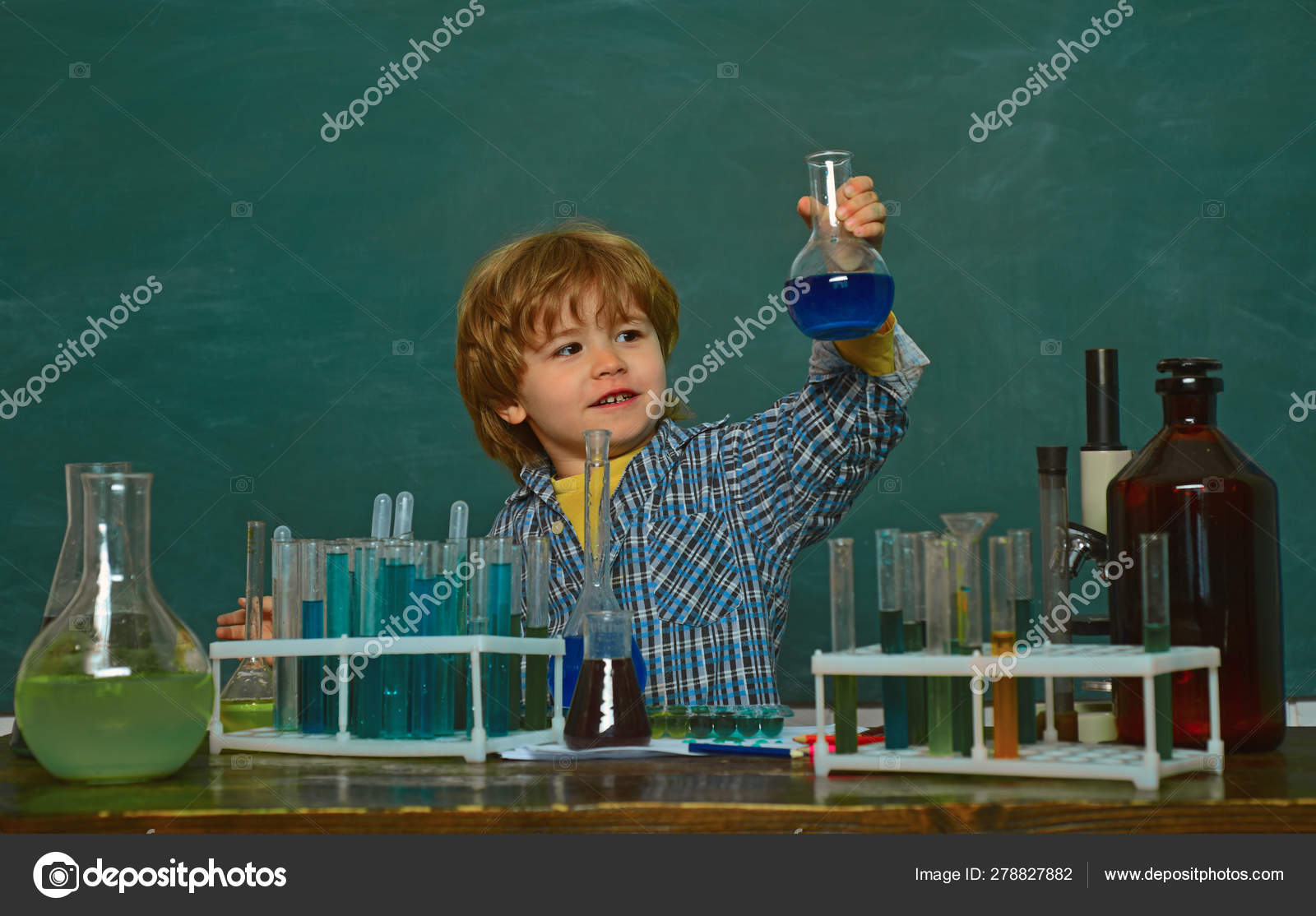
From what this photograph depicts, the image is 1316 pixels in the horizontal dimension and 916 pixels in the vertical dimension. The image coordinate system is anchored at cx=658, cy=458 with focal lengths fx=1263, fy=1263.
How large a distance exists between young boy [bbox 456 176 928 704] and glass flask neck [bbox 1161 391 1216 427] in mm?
596

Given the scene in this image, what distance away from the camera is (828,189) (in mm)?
1124

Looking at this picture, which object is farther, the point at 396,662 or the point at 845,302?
the point at 845,302

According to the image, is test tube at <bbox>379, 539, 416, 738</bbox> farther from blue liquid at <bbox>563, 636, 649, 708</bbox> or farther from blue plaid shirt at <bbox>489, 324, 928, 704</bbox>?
blue plaid shirt at <bbox>489, 324, 928, 704</bbox>

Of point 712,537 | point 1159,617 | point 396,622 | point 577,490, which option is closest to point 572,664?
point 396,622

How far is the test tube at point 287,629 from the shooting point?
3.64 ft

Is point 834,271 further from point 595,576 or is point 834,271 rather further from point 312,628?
point 312,628

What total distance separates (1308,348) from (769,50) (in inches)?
48.0

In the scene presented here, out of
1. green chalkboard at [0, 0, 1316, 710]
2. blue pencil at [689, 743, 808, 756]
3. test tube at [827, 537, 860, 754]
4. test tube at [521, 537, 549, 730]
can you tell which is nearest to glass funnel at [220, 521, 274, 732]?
test tube at [521, 537, 549, 730]

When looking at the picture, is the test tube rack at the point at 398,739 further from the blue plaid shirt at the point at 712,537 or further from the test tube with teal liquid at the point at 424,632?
the blue plaid shirt at the point at 712,537

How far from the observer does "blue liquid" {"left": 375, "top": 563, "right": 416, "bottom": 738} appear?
3.42ft

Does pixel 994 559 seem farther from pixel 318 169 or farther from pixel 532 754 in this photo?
pixel 318 169

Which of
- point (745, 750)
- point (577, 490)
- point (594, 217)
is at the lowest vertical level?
point (745, 750)

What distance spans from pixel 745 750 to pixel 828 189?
49 cm

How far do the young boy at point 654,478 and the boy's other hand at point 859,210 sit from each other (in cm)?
44
